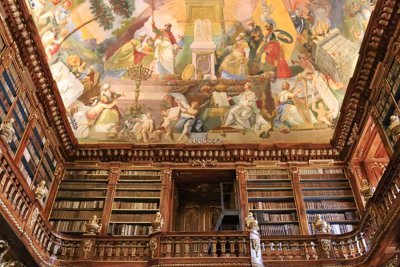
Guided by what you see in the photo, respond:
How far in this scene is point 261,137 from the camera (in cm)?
1038

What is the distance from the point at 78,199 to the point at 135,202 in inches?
46.0

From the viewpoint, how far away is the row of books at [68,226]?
8520 millimetres

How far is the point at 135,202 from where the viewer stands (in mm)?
9062

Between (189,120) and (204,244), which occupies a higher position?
(189,120)

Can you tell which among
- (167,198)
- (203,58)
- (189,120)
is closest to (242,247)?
(167,198)

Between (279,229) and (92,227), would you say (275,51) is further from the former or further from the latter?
(92,227)

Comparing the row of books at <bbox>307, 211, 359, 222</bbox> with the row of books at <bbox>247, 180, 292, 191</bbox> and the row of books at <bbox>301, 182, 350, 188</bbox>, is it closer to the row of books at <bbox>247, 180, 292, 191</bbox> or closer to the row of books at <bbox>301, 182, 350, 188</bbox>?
the row of books at <bbox>301, 182, 350, 188</bbox>

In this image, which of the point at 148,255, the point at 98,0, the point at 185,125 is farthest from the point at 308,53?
the point at 148,255

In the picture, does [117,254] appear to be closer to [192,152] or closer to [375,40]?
[192,152]

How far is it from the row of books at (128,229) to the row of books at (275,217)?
2.20 m

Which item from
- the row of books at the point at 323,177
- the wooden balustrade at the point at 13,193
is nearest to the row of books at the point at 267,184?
the row of books at the point at 323,177

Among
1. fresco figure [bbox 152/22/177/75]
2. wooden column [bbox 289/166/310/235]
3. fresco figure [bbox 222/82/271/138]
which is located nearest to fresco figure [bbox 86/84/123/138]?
fresco figure [bbox 152/22/177/75]

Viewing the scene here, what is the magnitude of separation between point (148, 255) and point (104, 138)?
358cm

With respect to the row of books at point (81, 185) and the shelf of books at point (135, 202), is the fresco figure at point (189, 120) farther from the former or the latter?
the row of books at point (81, 185)
